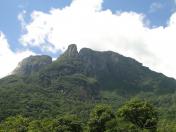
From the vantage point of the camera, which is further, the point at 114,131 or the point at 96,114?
the point at 96,114

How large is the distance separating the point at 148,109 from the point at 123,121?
994 centimetres

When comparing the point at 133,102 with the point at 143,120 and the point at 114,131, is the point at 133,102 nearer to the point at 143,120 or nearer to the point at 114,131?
the point at 143,120

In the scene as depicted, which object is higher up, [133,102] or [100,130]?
[133,102]

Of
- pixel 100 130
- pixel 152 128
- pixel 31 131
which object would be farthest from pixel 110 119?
pixel 31 131

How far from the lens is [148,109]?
10125 centimetres

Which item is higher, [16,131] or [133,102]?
[133,102]

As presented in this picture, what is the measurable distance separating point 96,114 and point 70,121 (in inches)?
317

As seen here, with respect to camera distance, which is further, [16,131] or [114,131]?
[16,131]

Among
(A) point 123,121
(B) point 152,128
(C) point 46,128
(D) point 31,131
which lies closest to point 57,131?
(C) point 46,128

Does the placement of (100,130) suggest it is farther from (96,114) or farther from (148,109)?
(148,109)

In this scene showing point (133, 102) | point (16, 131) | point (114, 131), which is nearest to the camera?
point (114, 131)

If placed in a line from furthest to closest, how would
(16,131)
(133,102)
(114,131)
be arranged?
(133,102)
(16,131)
(114,131)

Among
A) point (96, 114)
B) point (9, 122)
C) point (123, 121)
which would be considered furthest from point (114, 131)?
point (9, 122)

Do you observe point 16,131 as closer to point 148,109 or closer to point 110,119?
Answer: point 110,119
